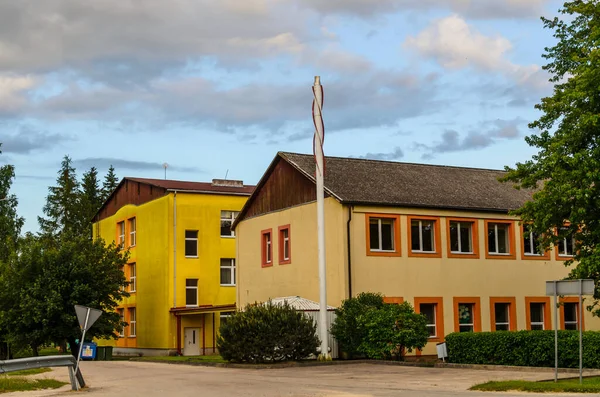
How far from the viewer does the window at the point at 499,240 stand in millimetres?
39031

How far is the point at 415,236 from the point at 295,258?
17.5 ft

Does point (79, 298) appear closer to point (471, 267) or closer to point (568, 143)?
point (471, 267)

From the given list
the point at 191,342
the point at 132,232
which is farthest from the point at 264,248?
the point at 132,232

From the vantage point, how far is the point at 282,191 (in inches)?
1586

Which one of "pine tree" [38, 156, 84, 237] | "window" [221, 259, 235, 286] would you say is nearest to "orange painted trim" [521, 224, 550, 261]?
"window" [221, 259, 235, 286]

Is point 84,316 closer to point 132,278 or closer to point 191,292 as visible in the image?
point 191,292

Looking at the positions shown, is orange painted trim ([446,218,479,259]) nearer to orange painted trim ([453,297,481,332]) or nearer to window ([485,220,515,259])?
window ([485,220,515,259])


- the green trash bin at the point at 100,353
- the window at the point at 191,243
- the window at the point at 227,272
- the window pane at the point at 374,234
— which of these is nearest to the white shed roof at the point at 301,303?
the window pane at the point at 374,234

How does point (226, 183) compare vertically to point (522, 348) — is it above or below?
above

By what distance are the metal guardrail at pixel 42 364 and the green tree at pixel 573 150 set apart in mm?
14681

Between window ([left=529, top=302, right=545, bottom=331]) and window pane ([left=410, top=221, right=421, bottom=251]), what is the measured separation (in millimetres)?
6662

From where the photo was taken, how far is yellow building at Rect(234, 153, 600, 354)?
3600cm

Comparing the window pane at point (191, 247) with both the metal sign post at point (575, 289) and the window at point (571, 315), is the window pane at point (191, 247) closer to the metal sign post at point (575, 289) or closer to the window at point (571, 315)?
the window at point (571, 315)

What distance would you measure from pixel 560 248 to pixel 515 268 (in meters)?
3.44
